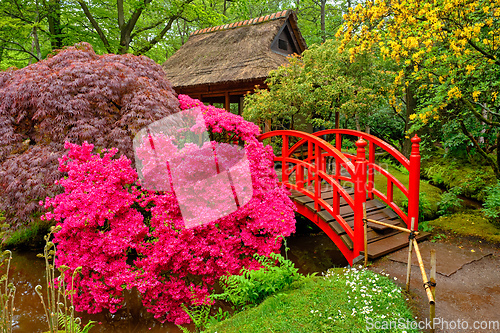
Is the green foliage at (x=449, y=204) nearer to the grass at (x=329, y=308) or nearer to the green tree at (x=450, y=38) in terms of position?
the green tree at (x=450, y=38)

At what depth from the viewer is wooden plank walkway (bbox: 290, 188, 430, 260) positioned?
424 centimetres

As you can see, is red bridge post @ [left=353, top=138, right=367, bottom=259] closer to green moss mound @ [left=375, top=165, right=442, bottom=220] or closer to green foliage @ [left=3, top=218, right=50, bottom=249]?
green moss mound @ [left=375, top=165, right=442, bottom=220]

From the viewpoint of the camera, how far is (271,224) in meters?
4.48

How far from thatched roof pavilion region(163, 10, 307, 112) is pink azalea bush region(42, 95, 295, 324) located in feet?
22.5

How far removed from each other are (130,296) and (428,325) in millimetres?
4233

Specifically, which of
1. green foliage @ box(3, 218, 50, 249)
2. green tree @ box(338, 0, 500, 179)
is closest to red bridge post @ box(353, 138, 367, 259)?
green tree @ box(338, 0, 500, 179)

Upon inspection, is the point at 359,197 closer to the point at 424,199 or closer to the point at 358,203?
the point at 358,203

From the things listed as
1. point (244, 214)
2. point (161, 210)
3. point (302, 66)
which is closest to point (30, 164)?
point (161, 210)

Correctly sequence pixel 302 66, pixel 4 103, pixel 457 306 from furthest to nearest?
pixel 302 66 < pixel 4 103 < pixel 457 306

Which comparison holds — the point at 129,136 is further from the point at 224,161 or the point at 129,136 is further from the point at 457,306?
the point at 457,306

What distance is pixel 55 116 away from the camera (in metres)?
4.79

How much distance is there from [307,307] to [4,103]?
5.17 meters

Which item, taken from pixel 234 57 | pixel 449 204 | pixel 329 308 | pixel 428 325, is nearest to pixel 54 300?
pixel 329 308

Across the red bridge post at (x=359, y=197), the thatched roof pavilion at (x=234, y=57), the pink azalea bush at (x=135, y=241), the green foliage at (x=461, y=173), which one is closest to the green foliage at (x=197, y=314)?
the pink azalea bush at (x=135, y=241)
